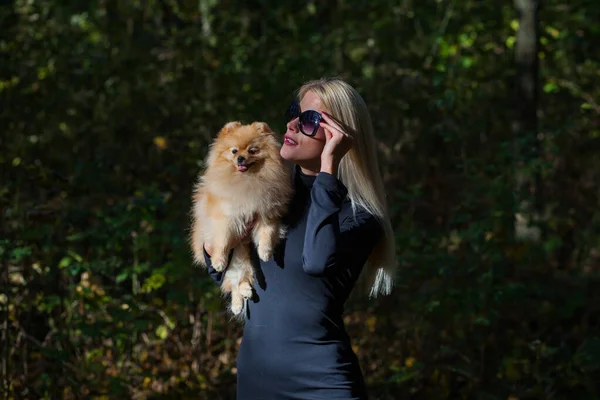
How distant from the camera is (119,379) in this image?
5.38 m

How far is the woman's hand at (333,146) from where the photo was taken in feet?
8.33

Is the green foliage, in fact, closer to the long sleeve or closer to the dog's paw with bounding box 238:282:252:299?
the dog's paw with bounding box 238:282:252:299

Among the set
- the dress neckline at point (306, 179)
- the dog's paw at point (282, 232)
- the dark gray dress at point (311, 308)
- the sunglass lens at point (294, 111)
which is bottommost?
the dark gray dress at point (311, 308)

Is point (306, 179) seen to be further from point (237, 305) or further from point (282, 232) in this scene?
point (237, 305)

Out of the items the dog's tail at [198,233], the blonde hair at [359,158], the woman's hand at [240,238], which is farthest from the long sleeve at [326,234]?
the dog's tail at [198,233]

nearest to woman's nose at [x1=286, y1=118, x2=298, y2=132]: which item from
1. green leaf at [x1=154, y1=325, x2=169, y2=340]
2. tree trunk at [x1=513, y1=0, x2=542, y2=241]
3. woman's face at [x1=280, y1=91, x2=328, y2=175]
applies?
woman's face at [x1=280, y1=91, x2=328, y2=175]

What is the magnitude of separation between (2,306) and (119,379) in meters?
0.93

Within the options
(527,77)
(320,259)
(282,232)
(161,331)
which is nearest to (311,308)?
(320,259)

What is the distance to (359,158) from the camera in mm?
2756

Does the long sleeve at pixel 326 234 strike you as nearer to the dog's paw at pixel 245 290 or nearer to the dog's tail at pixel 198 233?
the dog's paw at pixel 245 290

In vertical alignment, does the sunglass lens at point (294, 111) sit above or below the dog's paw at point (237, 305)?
above

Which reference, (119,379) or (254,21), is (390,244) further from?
(254,21)

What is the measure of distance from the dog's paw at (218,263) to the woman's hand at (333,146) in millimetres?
572

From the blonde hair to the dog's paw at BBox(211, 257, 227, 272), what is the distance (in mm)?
526
